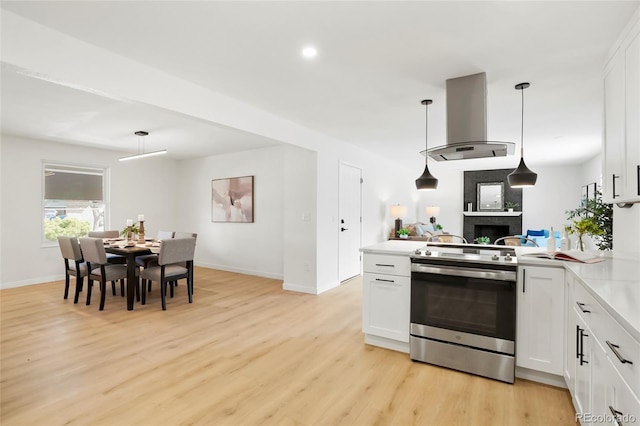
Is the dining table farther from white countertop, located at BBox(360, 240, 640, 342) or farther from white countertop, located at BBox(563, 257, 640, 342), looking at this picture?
white countertop, located at BBox(563, 257, 640, 342)

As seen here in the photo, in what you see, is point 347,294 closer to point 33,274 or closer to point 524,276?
point 524,276

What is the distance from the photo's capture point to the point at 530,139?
17.3 feet

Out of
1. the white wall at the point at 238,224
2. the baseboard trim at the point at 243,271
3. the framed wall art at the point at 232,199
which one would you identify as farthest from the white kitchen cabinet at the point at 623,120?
the framed wall art at the point at 232,199

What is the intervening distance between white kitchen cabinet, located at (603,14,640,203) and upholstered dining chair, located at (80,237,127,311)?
4.99 m

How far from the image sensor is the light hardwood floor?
6.52 ft

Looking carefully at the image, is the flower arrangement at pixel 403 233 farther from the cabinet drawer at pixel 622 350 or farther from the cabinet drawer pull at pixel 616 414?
the cabinet drawer pull at pixel 616 414

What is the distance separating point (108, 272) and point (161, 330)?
1320mm

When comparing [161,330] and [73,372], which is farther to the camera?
[161,330]

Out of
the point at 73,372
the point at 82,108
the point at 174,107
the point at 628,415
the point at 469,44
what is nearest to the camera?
the point at 628,415

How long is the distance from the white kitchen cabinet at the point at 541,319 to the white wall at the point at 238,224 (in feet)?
13.6

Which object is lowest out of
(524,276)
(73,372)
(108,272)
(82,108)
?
(73,372)

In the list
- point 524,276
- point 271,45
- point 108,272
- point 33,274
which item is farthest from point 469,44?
point 33,274

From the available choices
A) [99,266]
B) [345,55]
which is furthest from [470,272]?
[99,266]

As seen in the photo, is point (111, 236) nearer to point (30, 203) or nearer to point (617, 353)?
point (30, 203)
